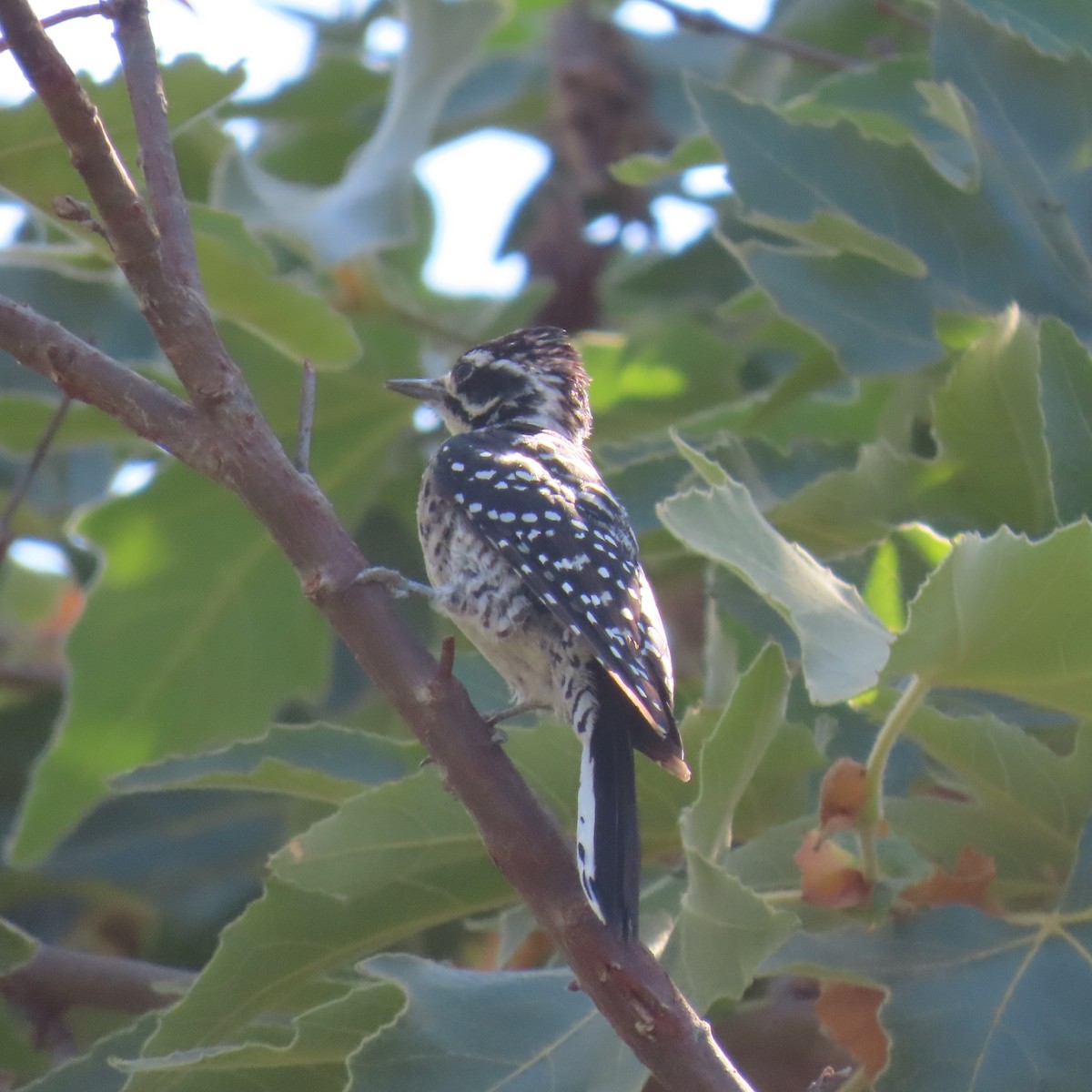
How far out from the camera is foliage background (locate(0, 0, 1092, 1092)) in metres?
2.16

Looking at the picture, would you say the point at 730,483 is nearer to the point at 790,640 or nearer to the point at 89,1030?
the point at 790,640

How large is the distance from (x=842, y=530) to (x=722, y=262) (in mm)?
2127

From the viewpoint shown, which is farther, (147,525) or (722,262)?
(722,262)

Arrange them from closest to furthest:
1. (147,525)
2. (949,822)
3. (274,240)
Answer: (949,822), (147,525), (274,240)

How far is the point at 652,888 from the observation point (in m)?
2.50

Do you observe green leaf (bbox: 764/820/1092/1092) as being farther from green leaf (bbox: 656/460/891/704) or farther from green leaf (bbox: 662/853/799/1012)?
green leaf (bbox: 656/460/891/704)

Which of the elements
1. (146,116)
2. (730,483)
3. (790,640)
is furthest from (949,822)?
(146,116)

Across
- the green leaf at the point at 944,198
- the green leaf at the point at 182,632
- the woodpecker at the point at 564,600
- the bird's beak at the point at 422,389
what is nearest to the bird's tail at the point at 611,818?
the woodpecker at the point at 564,600

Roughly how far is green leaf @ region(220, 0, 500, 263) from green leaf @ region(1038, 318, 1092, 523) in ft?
6.15

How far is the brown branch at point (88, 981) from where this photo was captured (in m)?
3.04

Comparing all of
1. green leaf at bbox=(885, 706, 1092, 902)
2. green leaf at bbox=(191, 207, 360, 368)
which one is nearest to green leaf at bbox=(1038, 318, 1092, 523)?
green leaf at bbox=(885, 706, 1092, 902)

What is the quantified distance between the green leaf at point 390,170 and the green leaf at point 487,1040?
215 cm

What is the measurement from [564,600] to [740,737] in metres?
0.74

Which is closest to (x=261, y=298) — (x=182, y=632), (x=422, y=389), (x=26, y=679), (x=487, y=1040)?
(x=422, y=389)
